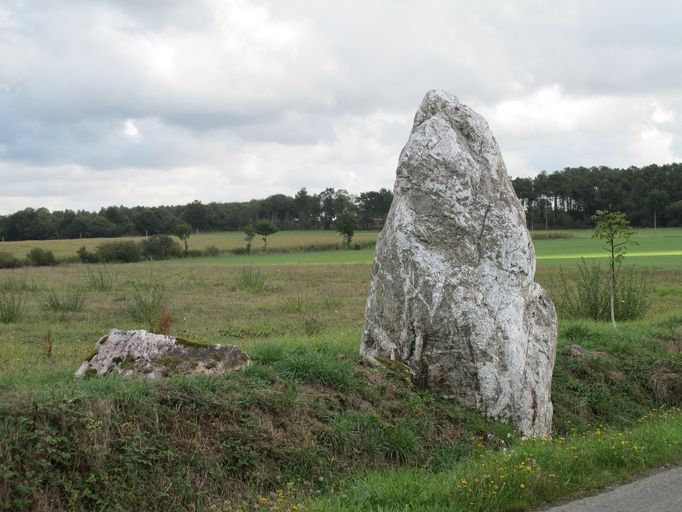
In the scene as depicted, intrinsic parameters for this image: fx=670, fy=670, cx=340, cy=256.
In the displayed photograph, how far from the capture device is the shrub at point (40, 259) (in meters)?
59.1

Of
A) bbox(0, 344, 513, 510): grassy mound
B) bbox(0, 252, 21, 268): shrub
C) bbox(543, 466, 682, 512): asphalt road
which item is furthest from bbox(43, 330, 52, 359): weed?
bbox(0, 252, 21, 268): shrub

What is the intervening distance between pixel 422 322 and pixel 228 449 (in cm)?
368

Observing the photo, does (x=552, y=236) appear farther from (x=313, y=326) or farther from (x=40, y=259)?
(x=313, y=326)

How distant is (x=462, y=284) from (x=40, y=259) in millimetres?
57486

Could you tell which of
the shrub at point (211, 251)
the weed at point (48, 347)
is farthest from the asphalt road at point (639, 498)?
the shrub at point (211, 251)

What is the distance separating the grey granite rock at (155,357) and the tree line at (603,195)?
11524cm

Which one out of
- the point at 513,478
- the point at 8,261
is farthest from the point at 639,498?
the point at 8,261

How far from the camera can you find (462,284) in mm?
9320

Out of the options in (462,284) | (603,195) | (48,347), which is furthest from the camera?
(603,195)

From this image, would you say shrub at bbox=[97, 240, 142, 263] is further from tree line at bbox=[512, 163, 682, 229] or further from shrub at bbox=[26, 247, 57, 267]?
tree line at bbox=[512, 163, 682, 229]

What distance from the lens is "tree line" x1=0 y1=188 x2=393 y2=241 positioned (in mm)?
108750

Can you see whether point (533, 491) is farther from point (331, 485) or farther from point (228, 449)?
point (228, 449)

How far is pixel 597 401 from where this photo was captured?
11125 mm

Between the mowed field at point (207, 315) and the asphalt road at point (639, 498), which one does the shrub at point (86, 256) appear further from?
the asphalt road at point (639, 498)
